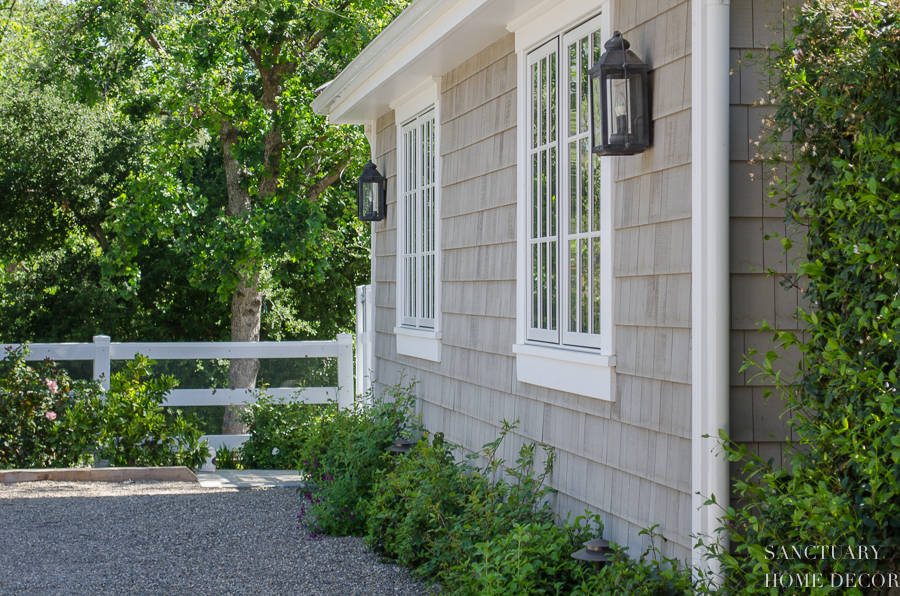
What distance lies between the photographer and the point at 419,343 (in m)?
6.04

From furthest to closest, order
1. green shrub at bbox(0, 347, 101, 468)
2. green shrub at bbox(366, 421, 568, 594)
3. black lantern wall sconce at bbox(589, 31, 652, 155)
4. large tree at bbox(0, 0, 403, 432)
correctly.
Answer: large tree at bbox(0, 0, 403, 432) < green shrub at bbox(0, 347, 101, 468) < green shrub at bbox(366, 421, 568, 594) < black lantern wall sconce at bbox(589, 31, 652, 155)

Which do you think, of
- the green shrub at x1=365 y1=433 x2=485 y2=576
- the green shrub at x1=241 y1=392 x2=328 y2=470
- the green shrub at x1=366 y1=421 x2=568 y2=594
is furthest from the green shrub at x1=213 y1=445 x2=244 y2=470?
the green shrub at x1=365 y1=433 x2=485 y2=576

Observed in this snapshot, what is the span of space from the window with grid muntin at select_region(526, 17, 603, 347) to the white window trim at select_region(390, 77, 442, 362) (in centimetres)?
145

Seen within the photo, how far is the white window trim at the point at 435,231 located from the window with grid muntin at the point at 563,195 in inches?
57.1

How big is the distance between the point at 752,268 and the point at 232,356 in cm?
696

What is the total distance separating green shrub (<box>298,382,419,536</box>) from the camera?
5.38 meters

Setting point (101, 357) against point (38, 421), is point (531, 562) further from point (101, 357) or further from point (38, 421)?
point (101, 357)

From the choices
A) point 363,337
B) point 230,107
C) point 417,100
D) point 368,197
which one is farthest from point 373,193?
point 230,107

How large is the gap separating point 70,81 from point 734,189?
1315 centimetres

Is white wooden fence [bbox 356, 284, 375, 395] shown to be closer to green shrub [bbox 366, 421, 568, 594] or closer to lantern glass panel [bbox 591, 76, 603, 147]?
green shrub [bbox 366, 421, 568, 594]

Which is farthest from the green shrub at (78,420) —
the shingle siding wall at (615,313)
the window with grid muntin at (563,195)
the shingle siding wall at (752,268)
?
the shingle siding wall at (752,268)

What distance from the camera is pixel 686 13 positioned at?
3064 millimetres

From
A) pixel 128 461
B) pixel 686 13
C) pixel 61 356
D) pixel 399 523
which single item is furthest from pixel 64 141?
pixel 686 13

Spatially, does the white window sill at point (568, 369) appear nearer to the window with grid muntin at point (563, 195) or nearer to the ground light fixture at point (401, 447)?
the window with grid muntin at point (563, 195)
